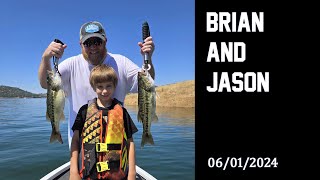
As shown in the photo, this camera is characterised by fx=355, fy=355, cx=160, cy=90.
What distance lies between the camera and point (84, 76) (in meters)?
5.16

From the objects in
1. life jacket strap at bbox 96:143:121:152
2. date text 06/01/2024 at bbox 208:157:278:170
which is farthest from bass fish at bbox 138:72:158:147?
date text 06/01/2024 at bbox 208:157:278:170

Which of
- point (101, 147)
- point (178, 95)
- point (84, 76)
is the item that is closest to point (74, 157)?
point (101, 147)

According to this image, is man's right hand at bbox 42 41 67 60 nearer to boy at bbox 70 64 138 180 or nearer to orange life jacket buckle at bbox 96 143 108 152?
boy at bbox 70 64 138 180

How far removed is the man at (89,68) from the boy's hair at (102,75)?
30 cm

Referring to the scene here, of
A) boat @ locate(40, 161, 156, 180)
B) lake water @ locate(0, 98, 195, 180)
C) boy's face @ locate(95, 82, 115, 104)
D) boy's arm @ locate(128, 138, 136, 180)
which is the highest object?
boy's face @ locate(95, 82, 115, 104)

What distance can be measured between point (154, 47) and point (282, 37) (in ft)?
19.4

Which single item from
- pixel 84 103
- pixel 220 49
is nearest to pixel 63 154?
pixel 220 49

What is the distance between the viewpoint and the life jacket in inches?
186

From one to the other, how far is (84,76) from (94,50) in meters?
0.42

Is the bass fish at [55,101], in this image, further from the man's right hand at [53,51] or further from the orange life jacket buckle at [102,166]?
the orange life jacket buckle at [102,166]

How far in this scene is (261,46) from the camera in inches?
377

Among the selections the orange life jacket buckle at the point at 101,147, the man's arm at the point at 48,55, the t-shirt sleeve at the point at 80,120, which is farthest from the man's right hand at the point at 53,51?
the orange life jacket buckle at the point at 101,147

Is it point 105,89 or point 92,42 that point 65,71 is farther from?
point 105,89

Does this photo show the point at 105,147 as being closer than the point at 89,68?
Yes
